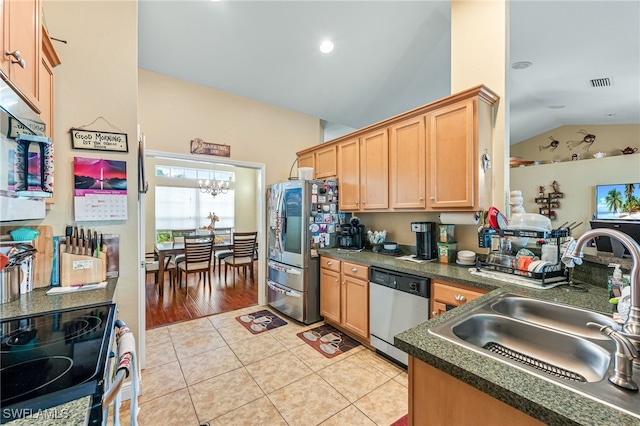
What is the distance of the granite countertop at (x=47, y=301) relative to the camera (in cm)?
122

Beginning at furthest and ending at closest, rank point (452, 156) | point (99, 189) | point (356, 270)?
point (356, 270)
point (452, 156)
point (99, 189)

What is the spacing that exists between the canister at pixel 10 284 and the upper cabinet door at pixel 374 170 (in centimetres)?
267

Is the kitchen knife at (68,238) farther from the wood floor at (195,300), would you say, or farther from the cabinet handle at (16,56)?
the wood floor at (195,300)

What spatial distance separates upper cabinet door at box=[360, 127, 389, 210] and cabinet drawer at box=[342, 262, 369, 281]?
0.66 metres

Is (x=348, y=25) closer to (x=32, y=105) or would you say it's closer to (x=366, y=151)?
(x=366, y=151)

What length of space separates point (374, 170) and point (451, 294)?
149 centimetres

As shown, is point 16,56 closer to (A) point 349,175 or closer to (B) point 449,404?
(B) point 449,404

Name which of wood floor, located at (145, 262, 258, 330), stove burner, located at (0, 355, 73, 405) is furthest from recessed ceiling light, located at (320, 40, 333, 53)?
wood floor, located at (145, 262, 258, 330)

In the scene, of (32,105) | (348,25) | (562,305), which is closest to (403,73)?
(348,25)

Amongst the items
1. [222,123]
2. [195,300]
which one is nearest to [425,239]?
[222,123]

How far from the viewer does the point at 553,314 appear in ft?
4.14

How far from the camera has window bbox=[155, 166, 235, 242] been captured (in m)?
6.59

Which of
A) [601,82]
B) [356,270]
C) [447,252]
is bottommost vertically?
[356,270]

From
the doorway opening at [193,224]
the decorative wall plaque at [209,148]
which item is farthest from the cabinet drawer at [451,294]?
the decorative wall plaque at [209,148]
